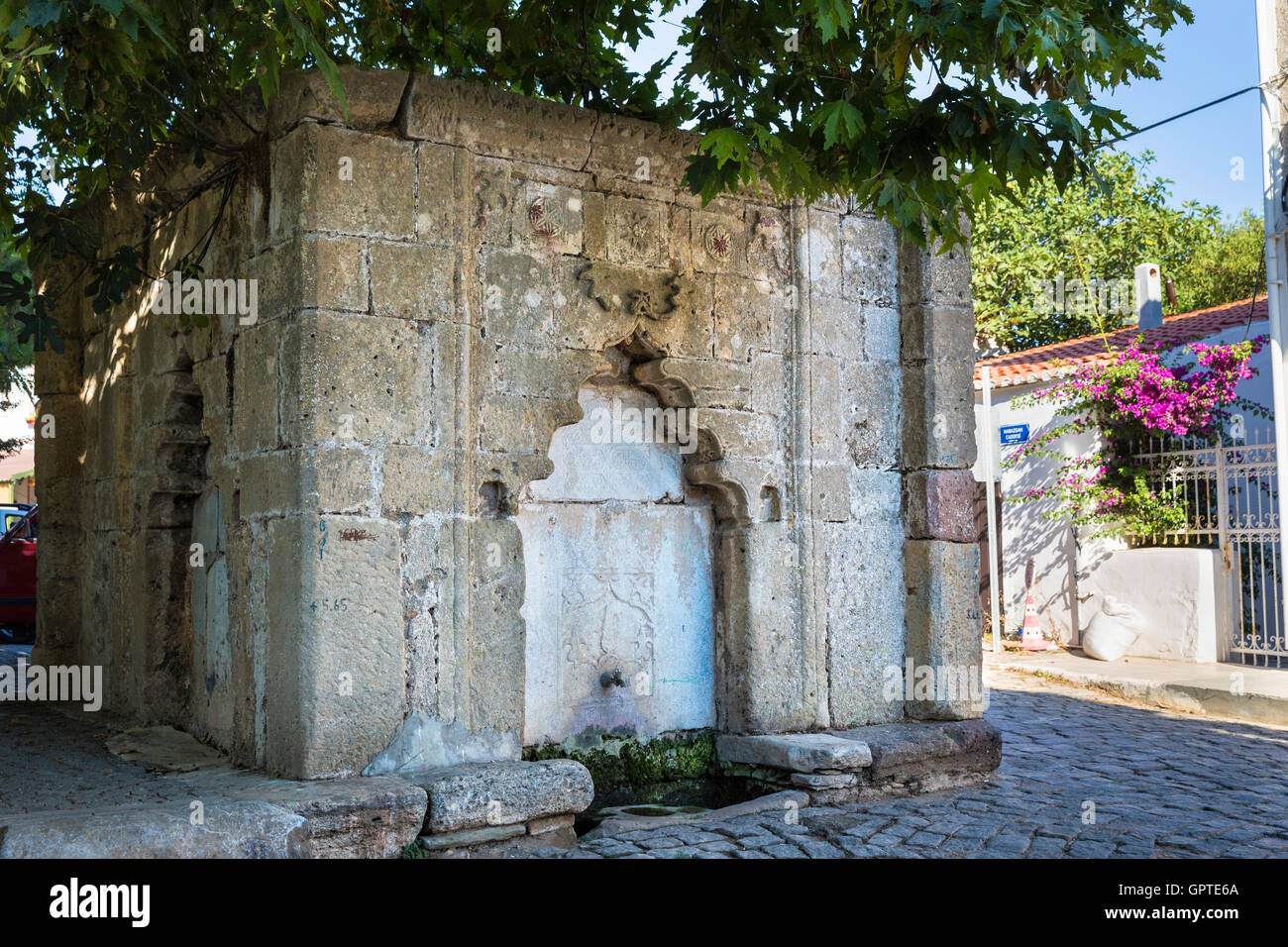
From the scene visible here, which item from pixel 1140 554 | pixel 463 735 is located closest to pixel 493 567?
pixel 463 735

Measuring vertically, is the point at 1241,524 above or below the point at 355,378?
below

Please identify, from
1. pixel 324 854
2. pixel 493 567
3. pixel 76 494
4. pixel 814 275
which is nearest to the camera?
pixel 324 854

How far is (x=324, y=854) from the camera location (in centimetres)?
415

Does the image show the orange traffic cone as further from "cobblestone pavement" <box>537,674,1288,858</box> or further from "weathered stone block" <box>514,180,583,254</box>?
"weathered stone block" <box>514,180,583,254</box>

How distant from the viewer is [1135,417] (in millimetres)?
11469

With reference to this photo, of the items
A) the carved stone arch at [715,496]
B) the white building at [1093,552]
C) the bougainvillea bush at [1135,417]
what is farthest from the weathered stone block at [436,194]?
the bougainvillea bush at [1135,417]

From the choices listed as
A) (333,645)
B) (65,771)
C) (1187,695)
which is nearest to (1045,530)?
(1187,695)

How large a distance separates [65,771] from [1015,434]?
10.5 m

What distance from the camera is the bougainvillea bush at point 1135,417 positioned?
36.2ft

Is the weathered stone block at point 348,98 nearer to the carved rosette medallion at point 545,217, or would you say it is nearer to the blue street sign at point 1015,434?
the carved rosette medallion at point 545,217

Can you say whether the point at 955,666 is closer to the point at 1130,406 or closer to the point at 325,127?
the point at 325,127

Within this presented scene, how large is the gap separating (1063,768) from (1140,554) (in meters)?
5.30

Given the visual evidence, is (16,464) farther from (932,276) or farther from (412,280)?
(932,276)

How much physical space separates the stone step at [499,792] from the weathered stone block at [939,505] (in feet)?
7.98
